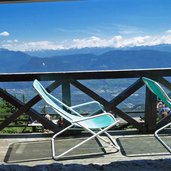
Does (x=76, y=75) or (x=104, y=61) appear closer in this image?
(x=76, y=75)

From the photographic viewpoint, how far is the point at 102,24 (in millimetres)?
8227

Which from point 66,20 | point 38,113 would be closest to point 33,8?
point 38,113

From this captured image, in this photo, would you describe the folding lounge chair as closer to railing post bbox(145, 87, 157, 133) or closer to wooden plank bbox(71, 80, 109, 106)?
wooden plank bbox(71, 80, 109, 106)

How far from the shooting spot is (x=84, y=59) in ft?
16.6

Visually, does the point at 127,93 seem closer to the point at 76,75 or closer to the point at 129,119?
the point at 129,119

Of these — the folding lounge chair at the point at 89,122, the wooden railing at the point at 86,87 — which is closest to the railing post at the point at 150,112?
the wooden railing at the point at 86,87

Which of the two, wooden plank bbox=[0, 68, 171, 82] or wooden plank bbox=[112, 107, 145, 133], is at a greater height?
wooden plank bbox=[0, 68, 171, 82]

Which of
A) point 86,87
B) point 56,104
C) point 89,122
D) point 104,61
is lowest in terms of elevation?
point 89,122

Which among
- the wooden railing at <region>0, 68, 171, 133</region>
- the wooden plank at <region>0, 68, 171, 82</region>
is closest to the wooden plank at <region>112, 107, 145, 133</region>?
the wooden railing at <region>0, 68, 171, 133</region>

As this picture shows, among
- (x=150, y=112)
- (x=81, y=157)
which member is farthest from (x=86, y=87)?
(x=81, y=157)

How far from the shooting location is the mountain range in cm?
471

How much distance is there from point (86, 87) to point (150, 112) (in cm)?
87

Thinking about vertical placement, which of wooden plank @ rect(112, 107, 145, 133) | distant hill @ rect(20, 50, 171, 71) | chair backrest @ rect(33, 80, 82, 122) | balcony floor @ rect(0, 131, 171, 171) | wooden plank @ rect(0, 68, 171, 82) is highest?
distant hill @ rect(20, 50, 171, 71)

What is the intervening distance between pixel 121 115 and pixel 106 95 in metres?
0.30
